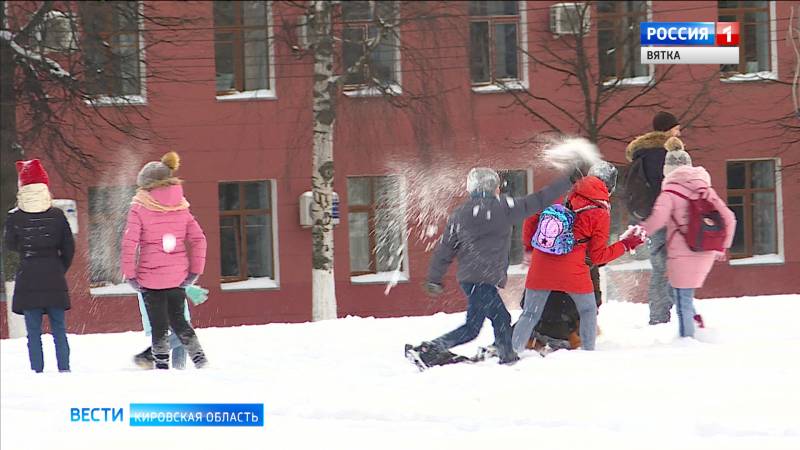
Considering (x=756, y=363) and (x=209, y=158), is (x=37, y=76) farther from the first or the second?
(x=756, y=363)

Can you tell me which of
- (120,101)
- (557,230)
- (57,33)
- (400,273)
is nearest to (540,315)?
(557,230)

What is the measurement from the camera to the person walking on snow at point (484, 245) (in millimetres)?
7016

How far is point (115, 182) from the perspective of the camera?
1480 cm

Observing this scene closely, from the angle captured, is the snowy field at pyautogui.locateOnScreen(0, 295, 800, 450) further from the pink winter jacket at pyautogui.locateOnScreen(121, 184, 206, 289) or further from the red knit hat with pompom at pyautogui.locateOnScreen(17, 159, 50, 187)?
the red knit hat with pompom at pyautogui.locateOnScreen(17, 159, 50, 187)

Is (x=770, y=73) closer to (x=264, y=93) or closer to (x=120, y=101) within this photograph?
(x=120, y=101)

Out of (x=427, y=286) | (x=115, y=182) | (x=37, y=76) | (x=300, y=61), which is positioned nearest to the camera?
(x=427, y=286)

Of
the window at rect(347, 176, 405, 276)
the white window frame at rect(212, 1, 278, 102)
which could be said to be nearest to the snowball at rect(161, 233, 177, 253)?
the window at rect(347, 176, 405, 276)

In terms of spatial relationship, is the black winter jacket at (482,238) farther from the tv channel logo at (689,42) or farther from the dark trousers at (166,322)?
the dark trousers at (166,322)

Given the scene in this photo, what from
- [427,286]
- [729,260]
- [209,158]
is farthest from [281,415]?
[209,158]

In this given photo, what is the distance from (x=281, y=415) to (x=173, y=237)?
205 centimetres

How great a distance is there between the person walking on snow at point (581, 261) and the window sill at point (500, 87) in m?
8.22

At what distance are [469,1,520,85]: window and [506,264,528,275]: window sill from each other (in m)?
8.14

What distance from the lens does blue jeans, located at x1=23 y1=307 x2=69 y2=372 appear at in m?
8.09

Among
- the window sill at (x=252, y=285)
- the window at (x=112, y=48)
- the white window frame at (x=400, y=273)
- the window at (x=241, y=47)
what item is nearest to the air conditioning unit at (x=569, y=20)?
the white window frame at (x=400, y=273)
